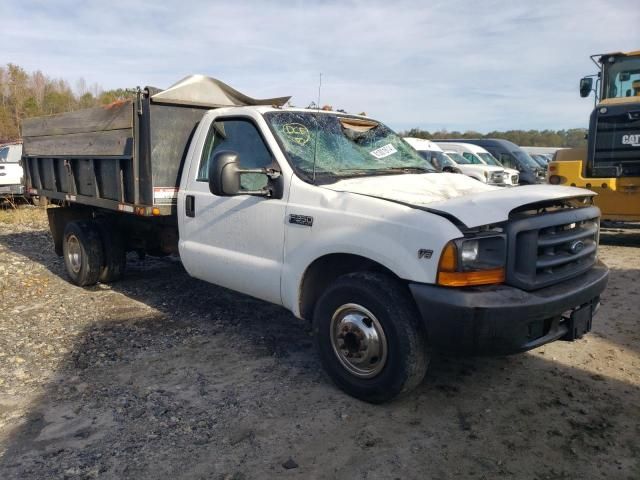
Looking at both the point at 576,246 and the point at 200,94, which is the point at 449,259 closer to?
the point at 576,246

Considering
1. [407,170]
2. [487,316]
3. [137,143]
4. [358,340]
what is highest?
[137,143]

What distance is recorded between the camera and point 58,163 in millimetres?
6805

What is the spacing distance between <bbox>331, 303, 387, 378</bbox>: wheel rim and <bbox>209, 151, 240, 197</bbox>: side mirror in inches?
45.0

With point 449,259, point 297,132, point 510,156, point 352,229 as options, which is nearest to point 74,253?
point 297,132

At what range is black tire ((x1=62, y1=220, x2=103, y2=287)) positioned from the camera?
634cm

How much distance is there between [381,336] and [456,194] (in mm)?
1140

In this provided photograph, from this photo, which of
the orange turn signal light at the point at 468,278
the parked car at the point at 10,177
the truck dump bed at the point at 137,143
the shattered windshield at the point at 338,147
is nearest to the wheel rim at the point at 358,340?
the orange turn signal light at the point at 468,278

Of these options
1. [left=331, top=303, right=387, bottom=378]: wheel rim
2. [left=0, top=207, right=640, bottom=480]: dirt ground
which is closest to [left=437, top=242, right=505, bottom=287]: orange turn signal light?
[left=331, top=303, right=387, bottom=378]: wheel rim

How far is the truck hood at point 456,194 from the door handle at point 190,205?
1.49m

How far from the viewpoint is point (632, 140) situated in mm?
8555

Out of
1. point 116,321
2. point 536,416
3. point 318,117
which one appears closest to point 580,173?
point 318,117

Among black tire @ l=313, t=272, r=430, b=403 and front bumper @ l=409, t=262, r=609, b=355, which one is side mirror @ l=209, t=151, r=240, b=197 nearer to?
black tire @ l=313, t=272, r=430, b=403

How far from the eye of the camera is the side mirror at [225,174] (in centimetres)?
374

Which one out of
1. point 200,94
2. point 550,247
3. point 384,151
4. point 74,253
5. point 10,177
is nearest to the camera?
point 550,247
